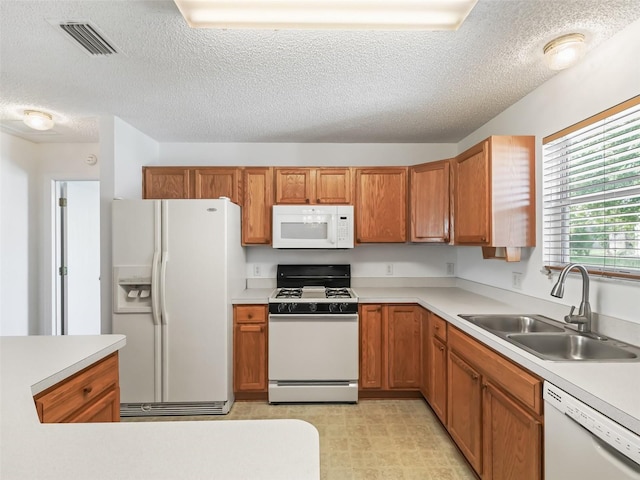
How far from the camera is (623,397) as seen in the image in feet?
3.39

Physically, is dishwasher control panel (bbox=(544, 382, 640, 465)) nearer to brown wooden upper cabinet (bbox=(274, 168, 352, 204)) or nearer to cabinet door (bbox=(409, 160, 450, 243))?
cabinet door (bbox=(409, 160, 450, 243))

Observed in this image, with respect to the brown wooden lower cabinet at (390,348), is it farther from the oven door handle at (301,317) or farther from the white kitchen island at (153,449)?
the white kitchen island at (153,449)

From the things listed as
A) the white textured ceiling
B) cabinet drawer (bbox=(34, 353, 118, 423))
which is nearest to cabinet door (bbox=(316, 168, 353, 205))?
the white textured ceiling

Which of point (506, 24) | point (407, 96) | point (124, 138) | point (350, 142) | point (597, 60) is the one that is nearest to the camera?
point (506, 24)

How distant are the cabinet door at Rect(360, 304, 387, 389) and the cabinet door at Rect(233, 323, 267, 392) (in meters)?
0.86

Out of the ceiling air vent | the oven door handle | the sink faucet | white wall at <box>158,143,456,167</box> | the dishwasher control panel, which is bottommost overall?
the oven door handle

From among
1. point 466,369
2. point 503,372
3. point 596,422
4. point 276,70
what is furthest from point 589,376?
point 276,70

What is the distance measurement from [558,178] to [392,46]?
4.32 ft

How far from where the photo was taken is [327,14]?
1388mm

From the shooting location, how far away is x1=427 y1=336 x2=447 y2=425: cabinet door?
7.66 ft

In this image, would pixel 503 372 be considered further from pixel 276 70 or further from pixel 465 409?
pixel 276 70

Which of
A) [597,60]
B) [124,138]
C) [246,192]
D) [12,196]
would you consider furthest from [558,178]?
[12,196]

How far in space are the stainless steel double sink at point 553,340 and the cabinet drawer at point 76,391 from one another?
192 centimetres

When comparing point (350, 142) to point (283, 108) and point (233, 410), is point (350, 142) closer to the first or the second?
point (283, 108)
